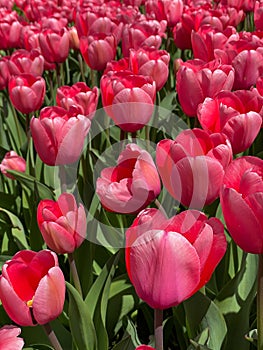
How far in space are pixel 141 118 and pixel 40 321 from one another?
2.38ft

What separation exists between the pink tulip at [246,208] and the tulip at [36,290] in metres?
0.28

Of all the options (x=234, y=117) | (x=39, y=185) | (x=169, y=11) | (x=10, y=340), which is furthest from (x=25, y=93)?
(x=169, y=11)

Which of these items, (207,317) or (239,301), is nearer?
(207,317)

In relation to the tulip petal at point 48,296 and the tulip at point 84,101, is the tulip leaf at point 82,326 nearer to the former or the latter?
the tulip petal at point 48,296

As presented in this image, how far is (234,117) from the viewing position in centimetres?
120

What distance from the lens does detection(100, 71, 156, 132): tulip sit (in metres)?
1.44

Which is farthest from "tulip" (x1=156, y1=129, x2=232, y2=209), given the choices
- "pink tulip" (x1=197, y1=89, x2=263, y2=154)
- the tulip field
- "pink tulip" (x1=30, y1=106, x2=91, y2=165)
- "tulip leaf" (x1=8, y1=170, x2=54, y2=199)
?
"tulip leaf" (x1=8, y1=170, x2=54, y2=199)

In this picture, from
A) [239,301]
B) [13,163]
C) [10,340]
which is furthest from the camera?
[13,163]

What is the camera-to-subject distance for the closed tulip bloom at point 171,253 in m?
0.78

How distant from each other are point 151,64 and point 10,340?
1.15 meters

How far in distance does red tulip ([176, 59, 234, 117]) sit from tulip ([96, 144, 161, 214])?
0.40 metres

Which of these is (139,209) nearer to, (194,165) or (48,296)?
(194,165)

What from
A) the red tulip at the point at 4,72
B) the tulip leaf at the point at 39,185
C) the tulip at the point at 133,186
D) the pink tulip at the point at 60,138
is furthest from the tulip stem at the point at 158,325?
the red tulip at the point at 4,72

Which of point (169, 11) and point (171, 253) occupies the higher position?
point (171, 253)
